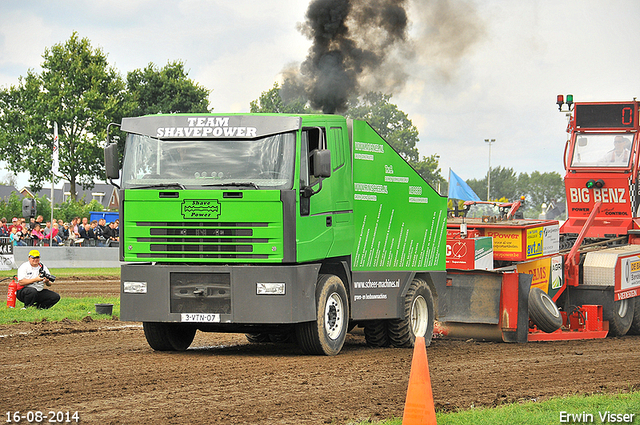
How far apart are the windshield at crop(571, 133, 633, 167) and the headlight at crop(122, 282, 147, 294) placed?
1056 cm

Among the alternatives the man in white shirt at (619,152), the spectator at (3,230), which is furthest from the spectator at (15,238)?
the man in white shirt at (619,152)

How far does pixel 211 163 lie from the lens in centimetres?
995

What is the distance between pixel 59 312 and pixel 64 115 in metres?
35.0

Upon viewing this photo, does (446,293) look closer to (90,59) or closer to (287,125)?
(287,125)

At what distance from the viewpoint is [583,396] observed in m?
7.93

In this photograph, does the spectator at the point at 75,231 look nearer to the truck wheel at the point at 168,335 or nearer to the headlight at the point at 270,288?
the truck wheel at the point at 168,335

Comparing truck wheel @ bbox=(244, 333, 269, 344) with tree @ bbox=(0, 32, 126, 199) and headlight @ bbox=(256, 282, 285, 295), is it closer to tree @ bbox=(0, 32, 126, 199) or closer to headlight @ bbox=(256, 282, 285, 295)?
headlight @ bbox=(256, 282, 285, 295)

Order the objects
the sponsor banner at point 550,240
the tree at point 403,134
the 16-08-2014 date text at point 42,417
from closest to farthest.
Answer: the 16-08-2014 date text at point 42,417 → the sponsor banner at point 550,240 → the tree at point 403,134

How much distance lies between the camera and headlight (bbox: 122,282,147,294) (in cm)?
1009

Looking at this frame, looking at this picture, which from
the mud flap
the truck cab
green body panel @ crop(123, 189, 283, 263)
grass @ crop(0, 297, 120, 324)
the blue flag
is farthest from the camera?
the blue flag

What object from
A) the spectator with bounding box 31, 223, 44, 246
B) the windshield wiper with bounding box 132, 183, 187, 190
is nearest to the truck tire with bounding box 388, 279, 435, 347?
the windshield wiper with bounding box 132, 183, 187, 190

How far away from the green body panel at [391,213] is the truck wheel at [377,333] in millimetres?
925

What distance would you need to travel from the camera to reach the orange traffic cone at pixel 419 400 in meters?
6.04

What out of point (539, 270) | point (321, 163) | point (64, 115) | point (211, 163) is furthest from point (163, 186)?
point (64, 115)
